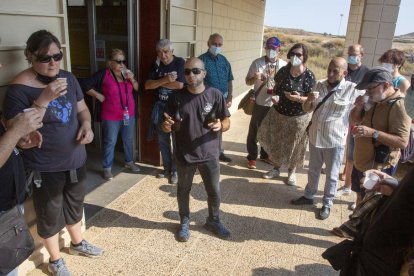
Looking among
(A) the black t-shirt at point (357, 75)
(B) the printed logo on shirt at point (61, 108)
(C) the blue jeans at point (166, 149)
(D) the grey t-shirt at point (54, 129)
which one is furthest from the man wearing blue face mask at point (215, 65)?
(B) the printed logo on shirt at point (61, 108)

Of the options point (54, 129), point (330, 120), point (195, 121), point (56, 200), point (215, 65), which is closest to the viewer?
point (54, 129)

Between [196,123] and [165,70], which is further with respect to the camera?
[165,70]

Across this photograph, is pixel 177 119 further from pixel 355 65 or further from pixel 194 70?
pixel 355 65

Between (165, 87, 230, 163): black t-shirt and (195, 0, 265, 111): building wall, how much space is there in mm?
2687

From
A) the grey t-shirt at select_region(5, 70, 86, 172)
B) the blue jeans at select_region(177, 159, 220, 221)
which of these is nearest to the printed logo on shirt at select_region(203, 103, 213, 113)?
the blue jeans at select_region(177, 159, 220, 221)

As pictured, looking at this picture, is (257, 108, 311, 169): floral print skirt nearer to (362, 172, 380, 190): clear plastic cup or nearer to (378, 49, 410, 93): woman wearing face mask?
(378, 49, 410, 93): woman wearing face mask

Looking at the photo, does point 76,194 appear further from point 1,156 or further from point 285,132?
point 285,132

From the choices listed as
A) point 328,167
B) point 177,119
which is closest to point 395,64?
point 328,167

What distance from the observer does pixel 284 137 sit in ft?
14.4

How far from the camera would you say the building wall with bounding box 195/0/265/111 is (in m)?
5.62

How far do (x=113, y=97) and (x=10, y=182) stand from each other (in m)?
2.39

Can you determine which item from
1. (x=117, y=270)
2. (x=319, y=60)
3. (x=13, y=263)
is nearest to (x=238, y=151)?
(x=117, y=270)

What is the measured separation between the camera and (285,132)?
4352 mm

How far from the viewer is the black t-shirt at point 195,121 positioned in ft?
9.45
